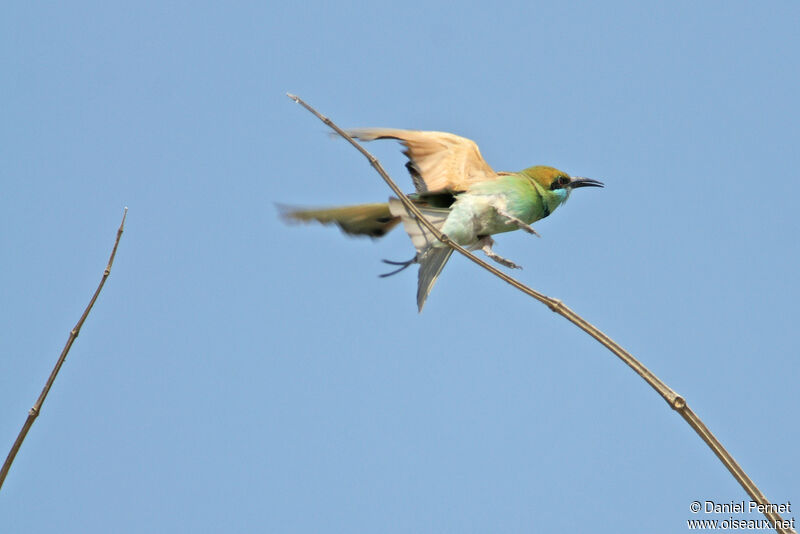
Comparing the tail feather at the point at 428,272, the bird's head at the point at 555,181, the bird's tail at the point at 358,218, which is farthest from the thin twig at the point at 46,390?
the bird's head at the point at 555,181

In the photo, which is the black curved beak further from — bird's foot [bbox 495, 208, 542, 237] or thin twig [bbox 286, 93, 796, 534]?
thin twig [bbox 286, 93, 796, 534]

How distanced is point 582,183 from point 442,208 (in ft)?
2.75

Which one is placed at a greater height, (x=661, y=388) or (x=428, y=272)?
(x=428, y=272)

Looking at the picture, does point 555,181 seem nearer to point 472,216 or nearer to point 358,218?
point 472,216

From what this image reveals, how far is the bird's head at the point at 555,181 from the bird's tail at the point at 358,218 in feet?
2.24

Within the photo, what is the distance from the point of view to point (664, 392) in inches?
74.9

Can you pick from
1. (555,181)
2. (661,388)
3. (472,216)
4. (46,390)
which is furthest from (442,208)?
(46,390)

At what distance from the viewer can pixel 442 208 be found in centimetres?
375

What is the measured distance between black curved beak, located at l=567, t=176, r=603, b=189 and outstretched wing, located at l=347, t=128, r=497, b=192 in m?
0.60

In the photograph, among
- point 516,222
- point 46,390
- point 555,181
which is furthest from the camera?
point 555,181

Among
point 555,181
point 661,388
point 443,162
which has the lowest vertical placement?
point 661,388

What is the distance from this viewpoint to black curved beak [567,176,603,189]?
13.8ft

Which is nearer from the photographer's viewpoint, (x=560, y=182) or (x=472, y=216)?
(x=472, y=216)

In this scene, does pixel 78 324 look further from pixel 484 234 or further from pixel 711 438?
pixel 484 234
